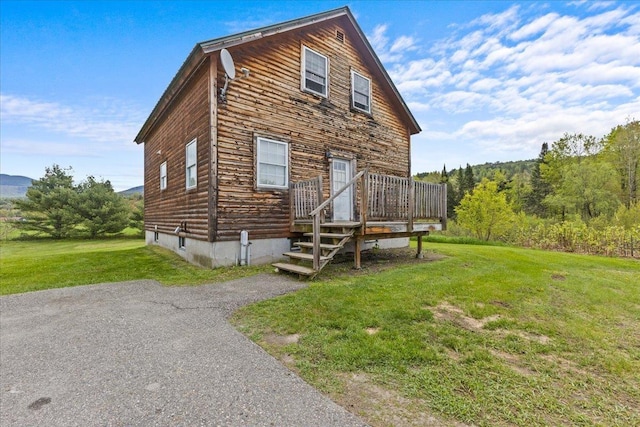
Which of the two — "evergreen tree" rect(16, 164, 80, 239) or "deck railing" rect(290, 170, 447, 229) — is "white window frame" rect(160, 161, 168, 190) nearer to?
"deck railing" rect(290, 170, 447, 229)

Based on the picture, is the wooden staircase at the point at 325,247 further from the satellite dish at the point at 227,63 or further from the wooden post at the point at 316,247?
the satellite dish at the point at 227,63

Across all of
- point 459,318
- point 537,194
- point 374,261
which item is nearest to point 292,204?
point 374,261

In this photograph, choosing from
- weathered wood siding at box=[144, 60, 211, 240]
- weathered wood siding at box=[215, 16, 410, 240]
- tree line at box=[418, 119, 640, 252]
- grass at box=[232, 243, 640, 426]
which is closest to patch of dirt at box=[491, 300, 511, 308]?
grass at box=[232, 243, 640, 426]

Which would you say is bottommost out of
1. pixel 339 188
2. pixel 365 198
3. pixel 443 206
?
pixel 443 206

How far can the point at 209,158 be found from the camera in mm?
6980

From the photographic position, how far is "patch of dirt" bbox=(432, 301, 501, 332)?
3490 millimetres

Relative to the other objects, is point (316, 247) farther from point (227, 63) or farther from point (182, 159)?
point (182, 159)

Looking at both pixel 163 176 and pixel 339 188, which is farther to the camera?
pixel 163 176

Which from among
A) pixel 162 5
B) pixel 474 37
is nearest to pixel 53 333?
pixel 162 5

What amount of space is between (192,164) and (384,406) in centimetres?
817

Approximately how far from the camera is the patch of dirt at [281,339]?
309 cm

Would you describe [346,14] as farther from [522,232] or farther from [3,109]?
[3,109]

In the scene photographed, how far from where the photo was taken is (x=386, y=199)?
23.6ft

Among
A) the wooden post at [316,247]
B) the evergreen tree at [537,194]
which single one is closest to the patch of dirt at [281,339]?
the wooden post at [316,247]
